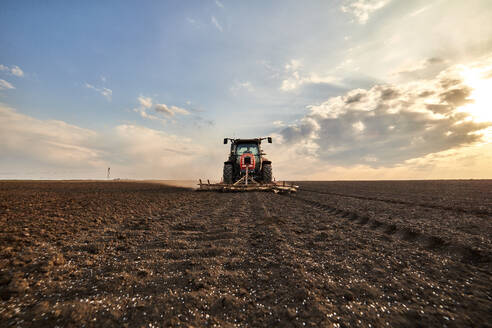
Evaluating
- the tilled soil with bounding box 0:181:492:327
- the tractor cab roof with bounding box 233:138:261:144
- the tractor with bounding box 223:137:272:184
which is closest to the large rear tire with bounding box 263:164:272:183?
the tractor with bounding box 223:137:272:184

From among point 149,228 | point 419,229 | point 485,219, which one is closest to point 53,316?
point 149,228

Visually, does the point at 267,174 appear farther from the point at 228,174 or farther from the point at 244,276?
the point at 244,276

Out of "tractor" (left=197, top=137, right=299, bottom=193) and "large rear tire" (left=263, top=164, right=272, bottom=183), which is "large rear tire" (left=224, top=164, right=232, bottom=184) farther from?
"large rear tire" (left=263, top=164, right=272, bottom=183)

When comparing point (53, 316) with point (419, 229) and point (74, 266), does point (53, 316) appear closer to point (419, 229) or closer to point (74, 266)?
point (74, 266)

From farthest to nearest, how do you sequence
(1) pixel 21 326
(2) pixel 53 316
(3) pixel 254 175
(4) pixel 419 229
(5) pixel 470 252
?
(3) pixel 254 175
(4) pixel 419 229
(5) pixel 470 252
(2) pixel 53 316
(1) pixel 21 326

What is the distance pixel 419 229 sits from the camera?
18.8 ft

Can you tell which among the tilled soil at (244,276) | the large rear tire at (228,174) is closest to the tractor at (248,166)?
the large rear tire at (228,174)

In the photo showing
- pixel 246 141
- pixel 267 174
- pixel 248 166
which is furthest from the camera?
pixel 246 141

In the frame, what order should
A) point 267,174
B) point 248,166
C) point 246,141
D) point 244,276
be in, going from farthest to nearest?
1. point 246,141
2. point 267,174
3. point 248,166
4. point 244,276

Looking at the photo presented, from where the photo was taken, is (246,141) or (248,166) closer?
(248,166)

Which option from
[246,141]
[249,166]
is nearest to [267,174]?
[249,166]

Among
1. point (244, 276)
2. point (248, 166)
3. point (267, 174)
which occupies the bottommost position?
point (244, 276)

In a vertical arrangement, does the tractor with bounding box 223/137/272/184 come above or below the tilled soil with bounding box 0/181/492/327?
above

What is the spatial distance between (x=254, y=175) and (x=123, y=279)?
53.0 feet
